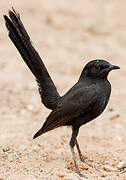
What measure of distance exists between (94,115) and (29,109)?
3.27 meters

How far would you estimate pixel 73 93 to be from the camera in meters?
6.88

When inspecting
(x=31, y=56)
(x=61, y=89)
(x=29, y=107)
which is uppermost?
(x=61, y=89)

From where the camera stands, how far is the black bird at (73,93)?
263 inches

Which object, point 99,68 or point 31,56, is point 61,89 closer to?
point 31,56

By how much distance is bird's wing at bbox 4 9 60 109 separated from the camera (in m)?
7.10

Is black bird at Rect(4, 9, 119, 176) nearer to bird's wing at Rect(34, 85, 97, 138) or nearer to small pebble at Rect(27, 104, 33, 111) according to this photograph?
bird's wing at Rect(34, 85, 97, 138)

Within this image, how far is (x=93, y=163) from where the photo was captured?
7.28 metres

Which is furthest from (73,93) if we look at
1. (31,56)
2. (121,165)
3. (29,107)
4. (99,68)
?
(29,107)

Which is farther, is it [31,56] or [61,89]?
[61,89]

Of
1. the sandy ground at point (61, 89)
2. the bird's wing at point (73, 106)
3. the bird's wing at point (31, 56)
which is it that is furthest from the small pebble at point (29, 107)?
the bird's wing at point (73, 106)

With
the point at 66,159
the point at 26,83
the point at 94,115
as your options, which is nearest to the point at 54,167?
the point at 66,159

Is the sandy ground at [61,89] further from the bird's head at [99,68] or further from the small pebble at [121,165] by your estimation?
the bird's head at [99,68]

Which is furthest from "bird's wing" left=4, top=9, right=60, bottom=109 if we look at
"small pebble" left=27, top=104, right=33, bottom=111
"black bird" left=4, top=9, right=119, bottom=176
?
"small pebble" left=27, top=104, right=33, bottom=111

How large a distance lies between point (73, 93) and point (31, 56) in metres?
0.92
